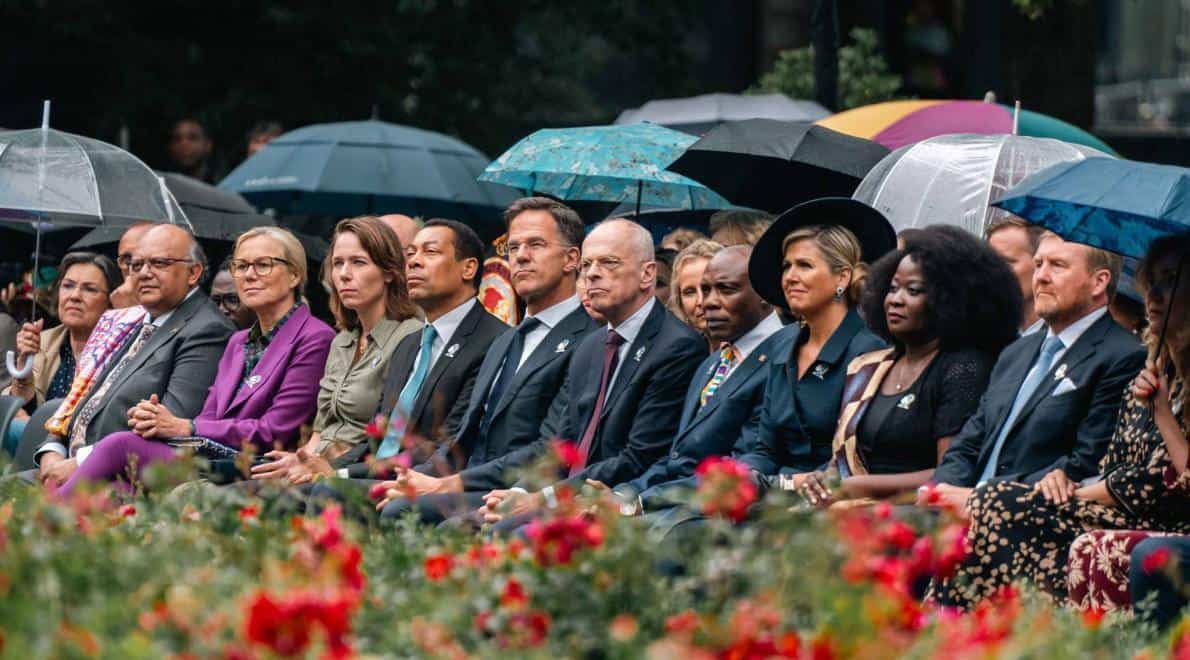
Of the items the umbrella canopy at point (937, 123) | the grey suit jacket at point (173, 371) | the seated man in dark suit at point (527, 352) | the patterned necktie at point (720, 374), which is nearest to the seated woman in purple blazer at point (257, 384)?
the grey suit jacket at point (173, 371)

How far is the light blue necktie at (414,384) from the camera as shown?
34.5 feet

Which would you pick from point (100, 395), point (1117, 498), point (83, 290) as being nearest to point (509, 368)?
point (100, 395)

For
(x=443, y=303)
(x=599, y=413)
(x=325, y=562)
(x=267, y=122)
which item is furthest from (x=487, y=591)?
(x=267, y=122)

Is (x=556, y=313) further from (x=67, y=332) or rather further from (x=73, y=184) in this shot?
(x=67, y=332)

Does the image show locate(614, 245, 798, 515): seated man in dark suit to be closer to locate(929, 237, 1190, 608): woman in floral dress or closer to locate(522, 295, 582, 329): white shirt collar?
locate(522, 295, 582, 329): white shirt collar

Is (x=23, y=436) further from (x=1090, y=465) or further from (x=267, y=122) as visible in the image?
(x=267, y=122)

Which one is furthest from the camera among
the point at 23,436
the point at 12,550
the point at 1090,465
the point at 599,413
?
the point at 23,436

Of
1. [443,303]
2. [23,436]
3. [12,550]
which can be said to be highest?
[12,550]

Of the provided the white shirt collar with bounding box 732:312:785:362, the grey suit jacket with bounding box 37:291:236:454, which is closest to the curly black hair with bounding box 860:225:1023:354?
the white shirt collar with bounding box 732:312:785:362

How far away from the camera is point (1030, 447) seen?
8258 mm

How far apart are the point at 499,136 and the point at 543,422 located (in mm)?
12057

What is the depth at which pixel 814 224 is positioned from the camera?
9250 millimetres

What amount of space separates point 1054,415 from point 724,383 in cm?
159

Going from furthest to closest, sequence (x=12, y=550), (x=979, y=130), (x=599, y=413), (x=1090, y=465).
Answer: (x=979, y=130) < (x=599, y=413) < (x=1090, y=465) < (x=12, y=550)
